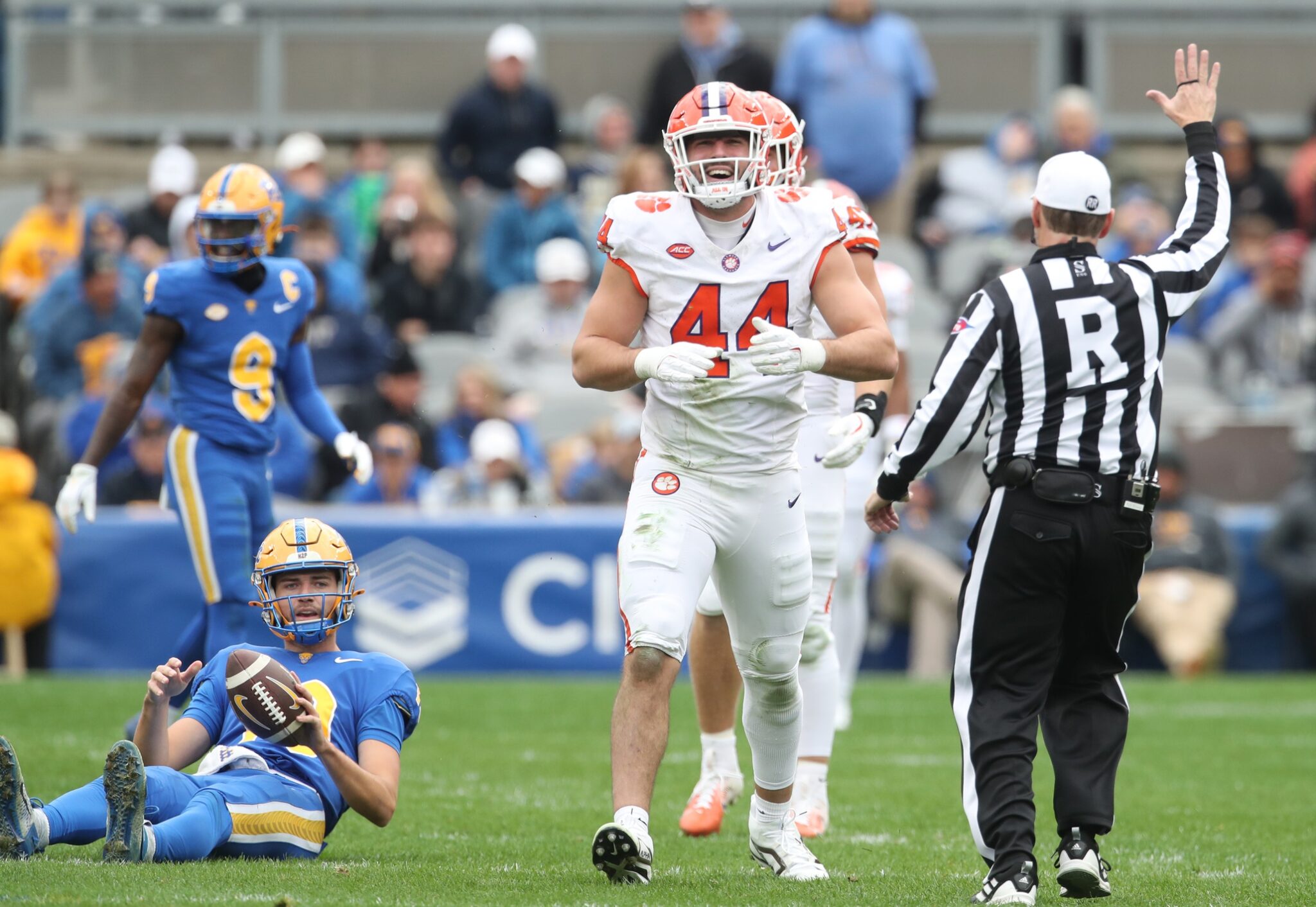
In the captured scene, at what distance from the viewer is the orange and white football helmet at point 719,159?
5098 millimetres

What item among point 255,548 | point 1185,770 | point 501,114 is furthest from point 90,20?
point 1185,770

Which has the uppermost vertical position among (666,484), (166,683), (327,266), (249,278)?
(327,266)

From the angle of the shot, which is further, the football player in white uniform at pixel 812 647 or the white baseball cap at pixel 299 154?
the white baseball cap at pixel 299 154

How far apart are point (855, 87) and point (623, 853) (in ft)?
33.8

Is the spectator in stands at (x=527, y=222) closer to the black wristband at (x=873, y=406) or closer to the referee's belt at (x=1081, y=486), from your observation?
the black wristband at (x=873, y=406)

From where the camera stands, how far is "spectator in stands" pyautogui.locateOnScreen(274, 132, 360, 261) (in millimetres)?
13641

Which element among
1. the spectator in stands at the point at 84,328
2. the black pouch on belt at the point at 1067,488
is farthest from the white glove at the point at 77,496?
the spectator in stands at the point at 84,328

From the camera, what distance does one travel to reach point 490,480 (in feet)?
38.8

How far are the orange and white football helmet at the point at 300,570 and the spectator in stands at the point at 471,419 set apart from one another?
7.11 metres

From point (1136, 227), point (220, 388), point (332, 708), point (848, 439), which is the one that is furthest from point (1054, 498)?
point (1136, 227)

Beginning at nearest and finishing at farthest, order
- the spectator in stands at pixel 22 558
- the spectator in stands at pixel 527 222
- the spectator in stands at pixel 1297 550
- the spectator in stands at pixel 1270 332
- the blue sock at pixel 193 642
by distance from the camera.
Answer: the blue sock at pixel 193 642 < the spectator in stands at pixel 22 558 < the spectator in stands at pixel 1297 550 < the spectator in stands at pixel 1270 332 < the spectator in stands at pixel 527 222

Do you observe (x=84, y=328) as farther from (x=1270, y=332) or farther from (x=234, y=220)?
(x=1270, y=332)

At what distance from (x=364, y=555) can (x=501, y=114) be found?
4.92 m

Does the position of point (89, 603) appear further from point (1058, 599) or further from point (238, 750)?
point (1058, 599)
